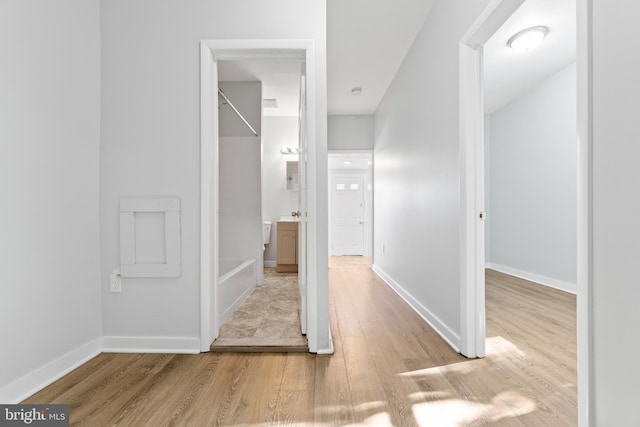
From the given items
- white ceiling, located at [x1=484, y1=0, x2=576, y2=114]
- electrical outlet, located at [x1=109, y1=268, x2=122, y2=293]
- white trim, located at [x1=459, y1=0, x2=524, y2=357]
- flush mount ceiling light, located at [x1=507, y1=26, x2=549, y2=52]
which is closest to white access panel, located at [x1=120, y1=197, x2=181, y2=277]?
electrical outlet, located at [x1=109, y1=268, x2=122, y2=293]

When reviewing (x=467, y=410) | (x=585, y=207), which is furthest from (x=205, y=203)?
(x=585, y=207)

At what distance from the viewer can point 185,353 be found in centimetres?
209

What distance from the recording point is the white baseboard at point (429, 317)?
86.7 inches

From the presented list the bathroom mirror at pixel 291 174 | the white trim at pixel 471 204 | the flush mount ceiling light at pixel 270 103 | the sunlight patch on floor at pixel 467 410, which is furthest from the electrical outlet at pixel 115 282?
the bathroom mirror at pixel 291 174

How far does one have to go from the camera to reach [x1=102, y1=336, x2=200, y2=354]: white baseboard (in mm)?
2105

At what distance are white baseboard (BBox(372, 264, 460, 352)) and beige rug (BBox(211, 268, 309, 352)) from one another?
101 centimetres

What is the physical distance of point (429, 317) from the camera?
2715 mm

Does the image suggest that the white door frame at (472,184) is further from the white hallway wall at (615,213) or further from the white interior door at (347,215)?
the white interior door at (347,215)

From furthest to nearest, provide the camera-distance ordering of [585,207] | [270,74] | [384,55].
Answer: [270,74] < [384,55] < [585,207]

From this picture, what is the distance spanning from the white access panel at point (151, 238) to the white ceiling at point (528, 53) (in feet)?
10.4

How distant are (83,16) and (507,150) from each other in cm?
519

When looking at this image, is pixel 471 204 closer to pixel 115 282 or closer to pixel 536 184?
pixel 115 282

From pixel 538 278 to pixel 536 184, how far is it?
48.8 inches

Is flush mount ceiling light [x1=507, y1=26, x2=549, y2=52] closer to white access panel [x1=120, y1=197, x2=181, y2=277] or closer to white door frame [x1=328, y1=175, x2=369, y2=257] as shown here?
white access panel [x1=120, y1=197, x2=181, y2=277]
